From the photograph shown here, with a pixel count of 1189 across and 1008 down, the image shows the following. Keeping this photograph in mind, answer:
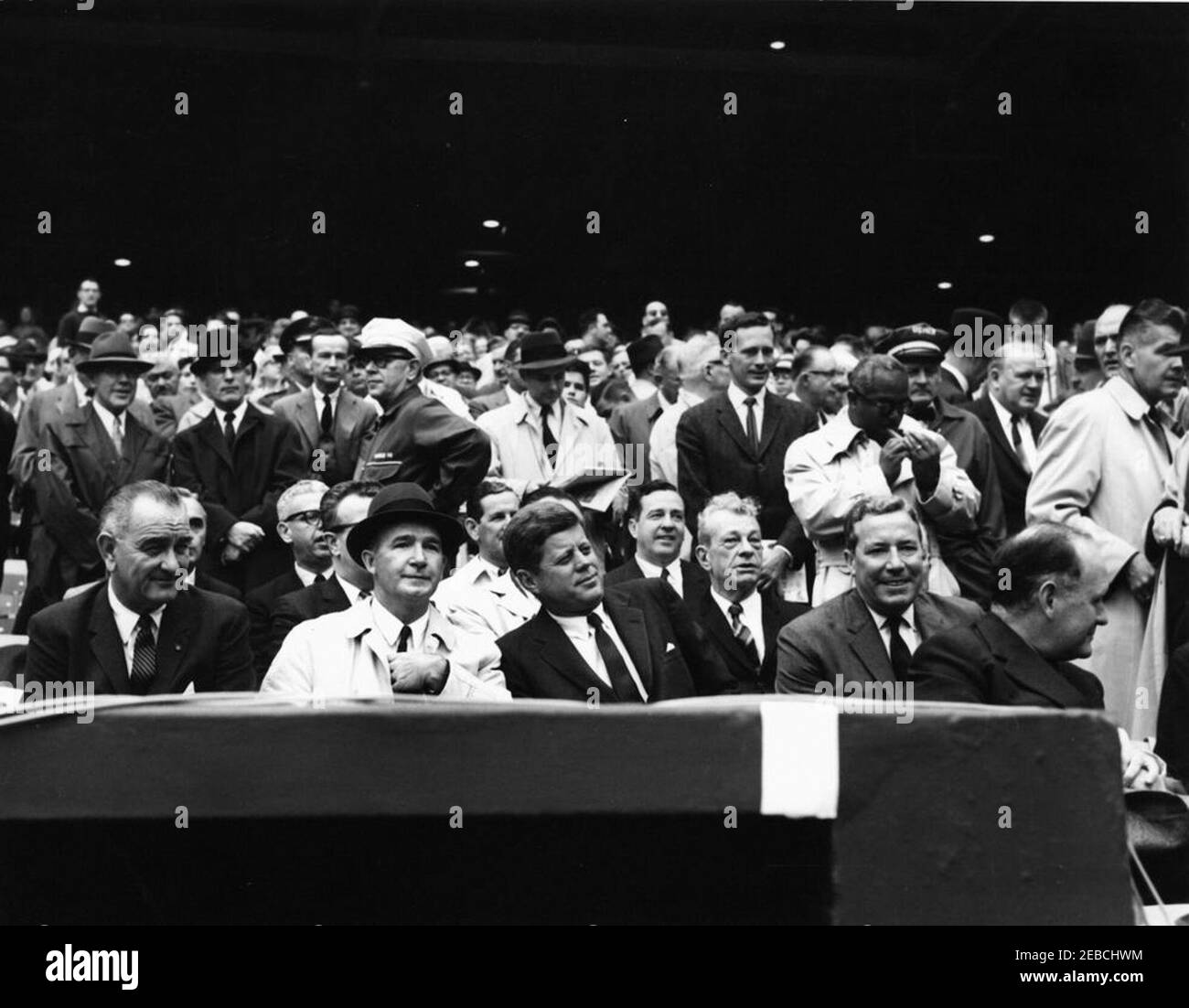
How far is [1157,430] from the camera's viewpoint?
527 centimetres

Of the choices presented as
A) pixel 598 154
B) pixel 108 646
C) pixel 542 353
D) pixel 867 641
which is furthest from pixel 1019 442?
pixel 108 646

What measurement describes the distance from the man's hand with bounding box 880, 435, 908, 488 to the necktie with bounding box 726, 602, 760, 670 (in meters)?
0.67

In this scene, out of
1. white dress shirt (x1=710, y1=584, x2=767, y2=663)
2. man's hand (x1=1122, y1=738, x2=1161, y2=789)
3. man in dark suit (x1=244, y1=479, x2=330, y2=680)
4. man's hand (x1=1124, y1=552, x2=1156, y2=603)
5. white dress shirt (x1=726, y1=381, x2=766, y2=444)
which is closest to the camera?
man's hand (x1=1122, y1=738, x2=1161, y2=789)

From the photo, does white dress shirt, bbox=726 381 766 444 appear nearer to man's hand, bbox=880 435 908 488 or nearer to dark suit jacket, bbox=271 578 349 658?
man's hand, bbox=880 435 908 488

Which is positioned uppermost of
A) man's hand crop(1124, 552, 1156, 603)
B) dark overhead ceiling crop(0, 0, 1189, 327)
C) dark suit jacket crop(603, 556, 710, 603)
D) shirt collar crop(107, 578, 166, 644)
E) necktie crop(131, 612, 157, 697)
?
dark overhead ceiling crop(0, 0, 1189, 327)

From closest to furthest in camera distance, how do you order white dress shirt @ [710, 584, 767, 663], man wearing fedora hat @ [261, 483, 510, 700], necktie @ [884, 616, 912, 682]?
man wearing fedora hat @ [261, 483, 510, 700]
necktie @ [884, 616, 912, 682]
white dress shirt @ [710, 584, 767, 663]

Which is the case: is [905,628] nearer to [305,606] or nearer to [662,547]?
[662,547]

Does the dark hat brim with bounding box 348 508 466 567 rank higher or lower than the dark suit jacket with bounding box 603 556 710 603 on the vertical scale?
higher

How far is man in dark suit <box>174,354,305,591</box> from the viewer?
612cm

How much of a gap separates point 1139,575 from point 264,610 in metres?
2.73

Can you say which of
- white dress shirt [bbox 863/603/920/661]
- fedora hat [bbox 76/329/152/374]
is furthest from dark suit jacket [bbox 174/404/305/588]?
white dress shirt [bbox 863/603/920/661]
